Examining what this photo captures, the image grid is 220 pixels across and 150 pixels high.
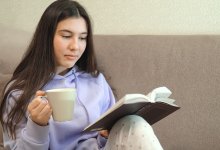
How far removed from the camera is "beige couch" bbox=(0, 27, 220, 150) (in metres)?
1.21

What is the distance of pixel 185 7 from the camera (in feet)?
4.74

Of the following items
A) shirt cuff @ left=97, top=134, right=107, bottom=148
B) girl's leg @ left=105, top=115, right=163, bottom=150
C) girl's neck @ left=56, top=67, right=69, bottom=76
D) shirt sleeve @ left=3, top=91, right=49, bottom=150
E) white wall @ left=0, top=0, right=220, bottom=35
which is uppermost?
white wall @ left=0, top=0, right=220, bottom=35

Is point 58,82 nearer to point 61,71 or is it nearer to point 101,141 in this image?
point 61,71

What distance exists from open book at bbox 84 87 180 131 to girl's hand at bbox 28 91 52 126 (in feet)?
0.39

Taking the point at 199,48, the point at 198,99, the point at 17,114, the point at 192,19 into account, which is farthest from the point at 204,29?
the point at 17,114

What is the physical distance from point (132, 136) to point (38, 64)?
20.1 inches

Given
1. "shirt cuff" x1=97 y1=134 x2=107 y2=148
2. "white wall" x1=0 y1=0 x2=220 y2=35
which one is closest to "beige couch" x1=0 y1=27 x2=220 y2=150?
"white wall" x1=0 y1=0 x2=220 y2=35

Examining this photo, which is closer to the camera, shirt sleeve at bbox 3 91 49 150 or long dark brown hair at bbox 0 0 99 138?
shirt sleeve at bbox 3 91 49 150

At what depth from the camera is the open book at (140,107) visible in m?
0.77

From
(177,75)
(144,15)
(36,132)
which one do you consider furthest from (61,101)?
(144,15)

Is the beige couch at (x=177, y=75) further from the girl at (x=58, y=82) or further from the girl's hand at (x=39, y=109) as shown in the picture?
the girl's hand at (x=39, y=109)

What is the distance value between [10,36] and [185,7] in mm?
855

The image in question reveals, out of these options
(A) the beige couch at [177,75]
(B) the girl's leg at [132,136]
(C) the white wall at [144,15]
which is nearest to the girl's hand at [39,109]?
(B) the girl's leg at [132,136]

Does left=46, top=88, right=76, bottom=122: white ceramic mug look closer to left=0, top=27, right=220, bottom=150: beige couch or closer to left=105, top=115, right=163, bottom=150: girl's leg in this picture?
left=105, top=115, right=163, bottom=150: girl's leg
